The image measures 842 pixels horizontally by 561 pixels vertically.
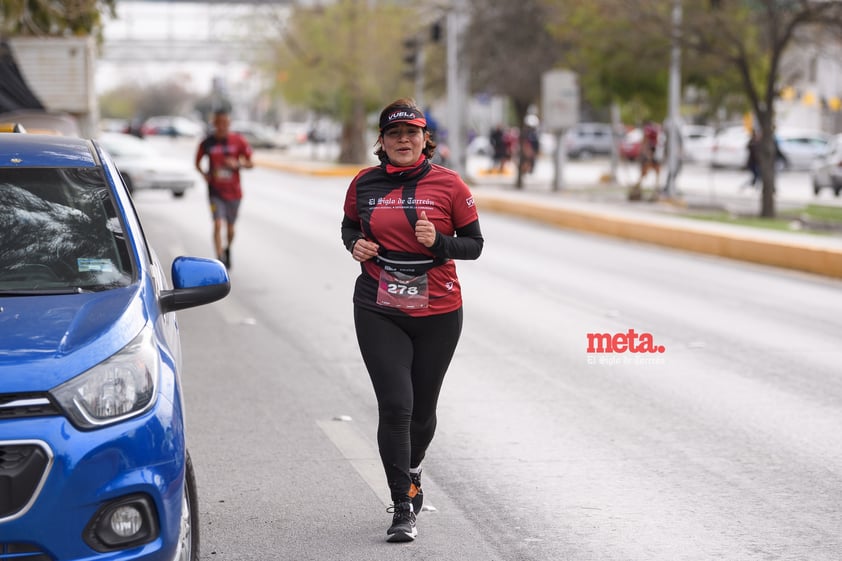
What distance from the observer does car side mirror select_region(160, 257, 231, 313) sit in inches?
199

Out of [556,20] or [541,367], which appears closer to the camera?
[541,367]

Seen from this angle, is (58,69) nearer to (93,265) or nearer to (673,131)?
(673,131)

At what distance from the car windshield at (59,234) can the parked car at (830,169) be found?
29.6 meters

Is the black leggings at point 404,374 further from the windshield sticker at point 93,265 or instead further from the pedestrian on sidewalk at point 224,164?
the pedestrian on sidewalk at point 224,164

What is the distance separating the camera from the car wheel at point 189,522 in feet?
15.0

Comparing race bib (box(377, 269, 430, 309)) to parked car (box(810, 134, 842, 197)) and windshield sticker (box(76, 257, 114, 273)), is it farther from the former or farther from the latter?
parked car (box(810, 134, 842, 197))

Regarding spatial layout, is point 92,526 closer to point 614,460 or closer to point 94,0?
point 614,460

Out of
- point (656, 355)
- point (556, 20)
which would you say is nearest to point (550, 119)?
point (556, 20)

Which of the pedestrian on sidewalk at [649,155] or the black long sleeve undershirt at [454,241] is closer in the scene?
the black long sleeve undershirt at [454,241]

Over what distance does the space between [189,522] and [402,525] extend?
1103mm

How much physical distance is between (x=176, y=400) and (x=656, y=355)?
6.60 meters

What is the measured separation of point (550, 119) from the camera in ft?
112

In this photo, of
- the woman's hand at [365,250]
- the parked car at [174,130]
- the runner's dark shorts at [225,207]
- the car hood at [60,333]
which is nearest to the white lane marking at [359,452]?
the woman's hand at [365,250]
